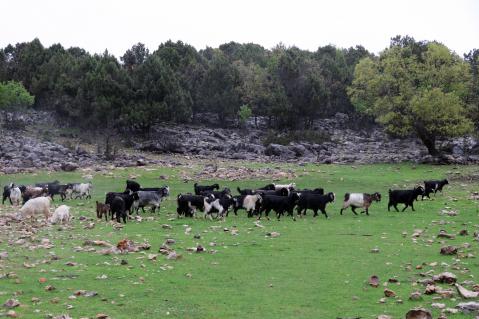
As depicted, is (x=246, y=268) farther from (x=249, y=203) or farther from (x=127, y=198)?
(x=127, y=198)

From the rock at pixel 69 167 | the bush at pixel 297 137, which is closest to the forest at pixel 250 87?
the bush at pixel 297 137

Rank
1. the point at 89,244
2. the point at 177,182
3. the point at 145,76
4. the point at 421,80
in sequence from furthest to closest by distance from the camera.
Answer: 1. the point at 145,76
2. the point at 421,80
3. the point at 177,182
4. the point at 89,244

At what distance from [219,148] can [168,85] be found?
33.0ft

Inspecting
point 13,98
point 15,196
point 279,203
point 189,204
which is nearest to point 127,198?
point 189,204

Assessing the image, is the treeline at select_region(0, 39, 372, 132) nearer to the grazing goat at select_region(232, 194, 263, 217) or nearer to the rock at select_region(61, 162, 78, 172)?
the rock at select_region(61, 162, 78, 172)

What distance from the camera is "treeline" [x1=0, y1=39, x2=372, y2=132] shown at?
65.3m

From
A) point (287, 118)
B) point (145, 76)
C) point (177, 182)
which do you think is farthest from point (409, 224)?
point (287, 118)

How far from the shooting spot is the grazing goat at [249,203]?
24.9 m

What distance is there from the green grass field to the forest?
2705 centimetres

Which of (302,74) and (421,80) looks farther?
(302,74)

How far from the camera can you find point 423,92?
49656 mm

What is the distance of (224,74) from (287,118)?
10054mm

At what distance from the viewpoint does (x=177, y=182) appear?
125 feet

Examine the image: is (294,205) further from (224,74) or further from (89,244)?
(224,74)
